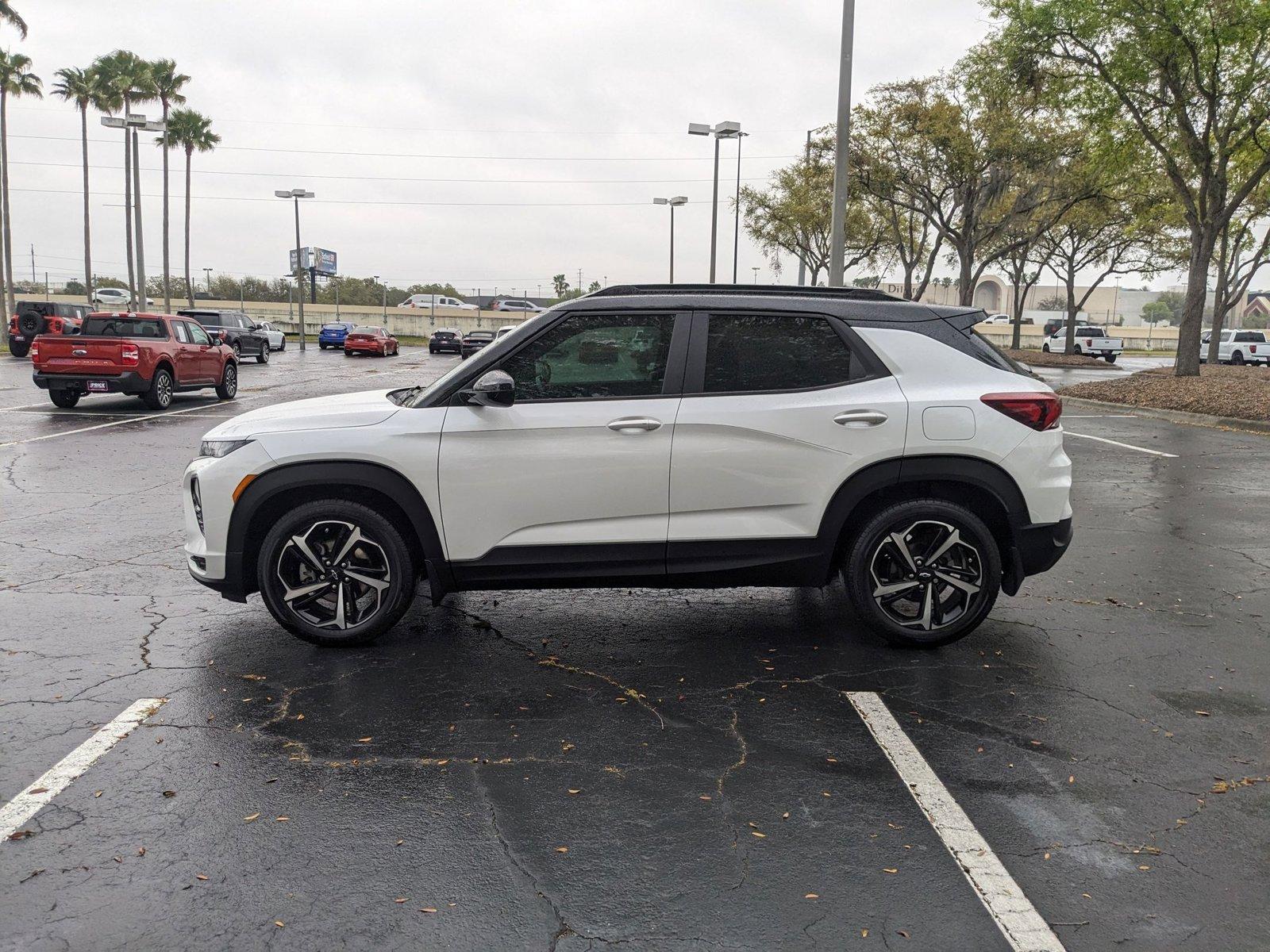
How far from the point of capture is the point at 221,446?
507 centimetres

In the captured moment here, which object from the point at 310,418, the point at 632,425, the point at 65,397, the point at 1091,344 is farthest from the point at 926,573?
the point at 1091,344

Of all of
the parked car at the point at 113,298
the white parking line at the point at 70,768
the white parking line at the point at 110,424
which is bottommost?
the white parking line at the point at 70,768

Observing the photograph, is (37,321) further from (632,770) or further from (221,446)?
(632,770)

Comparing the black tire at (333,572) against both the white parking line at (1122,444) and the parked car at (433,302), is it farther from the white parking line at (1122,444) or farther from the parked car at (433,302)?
the parked car at (433,302)

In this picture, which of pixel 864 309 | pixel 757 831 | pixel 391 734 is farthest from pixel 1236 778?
pixel 391 734

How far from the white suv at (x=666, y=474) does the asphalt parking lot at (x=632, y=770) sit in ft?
1.40

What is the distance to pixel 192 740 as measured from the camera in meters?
4.02

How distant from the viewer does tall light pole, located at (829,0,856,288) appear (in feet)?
55.4

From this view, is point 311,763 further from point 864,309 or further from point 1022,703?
point 864,309

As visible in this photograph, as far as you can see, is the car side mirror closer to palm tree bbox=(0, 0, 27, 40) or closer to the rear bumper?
the rear bumper

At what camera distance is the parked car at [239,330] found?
3578 cm

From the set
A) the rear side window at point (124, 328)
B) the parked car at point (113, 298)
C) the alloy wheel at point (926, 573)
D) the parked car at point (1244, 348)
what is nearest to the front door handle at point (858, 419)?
the alloy wheel at point (926, 573)

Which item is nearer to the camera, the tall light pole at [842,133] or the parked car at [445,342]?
the tall light pole at [842,133]

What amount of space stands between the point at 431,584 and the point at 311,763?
1.37 metres
